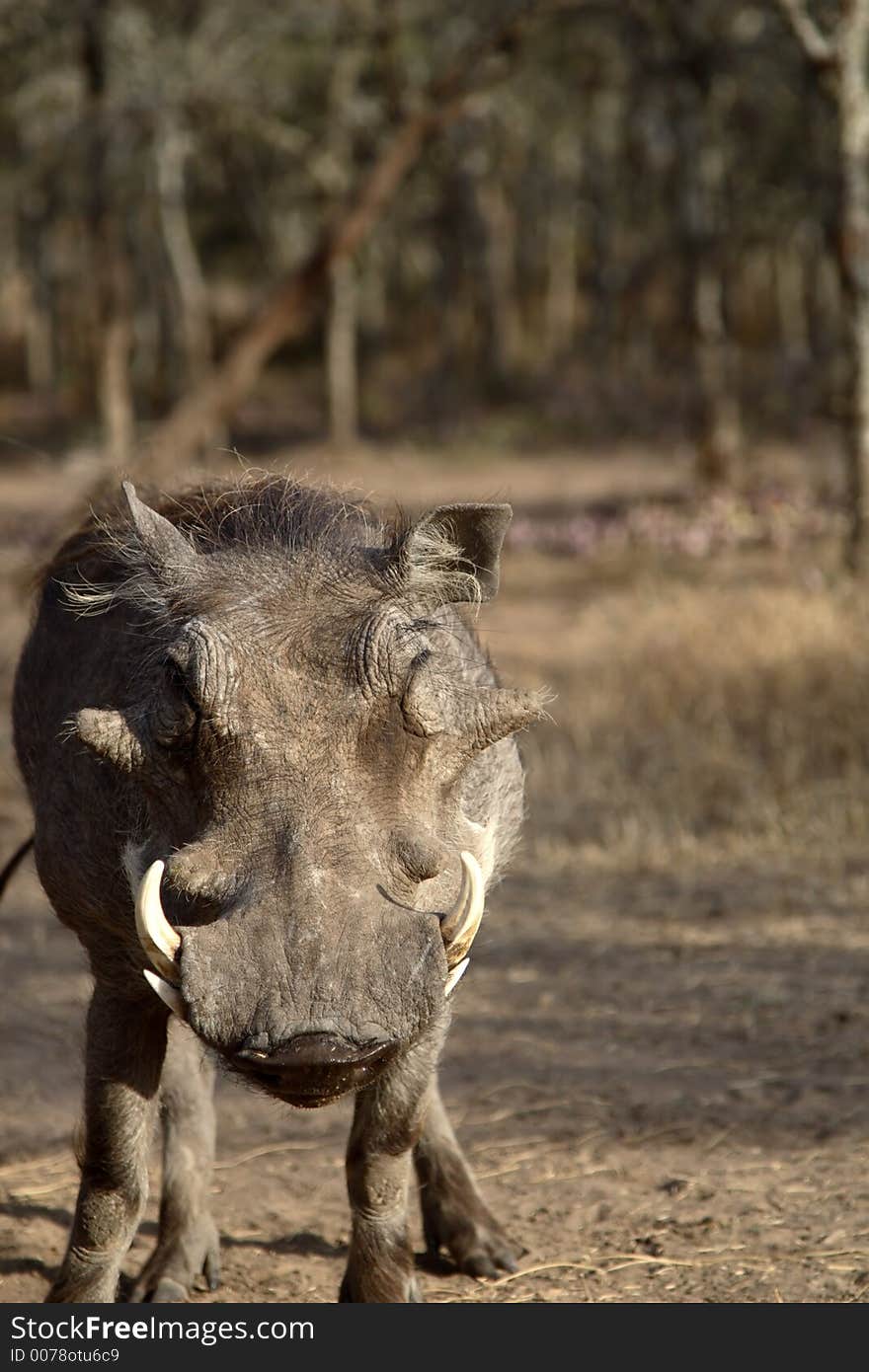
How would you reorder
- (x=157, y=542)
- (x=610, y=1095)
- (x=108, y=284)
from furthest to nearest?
(x=108, y=284) → (x=610, y=1095) → (x=157, y=542)

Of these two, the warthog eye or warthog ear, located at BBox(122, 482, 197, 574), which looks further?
warthog ear, located at BBox(122, 482, 197, 574)

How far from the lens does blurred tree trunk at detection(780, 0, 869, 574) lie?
28.8ft

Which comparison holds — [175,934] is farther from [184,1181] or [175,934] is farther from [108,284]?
[108,284]

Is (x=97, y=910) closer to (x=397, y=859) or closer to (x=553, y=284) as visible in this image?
(x=397, y=859)

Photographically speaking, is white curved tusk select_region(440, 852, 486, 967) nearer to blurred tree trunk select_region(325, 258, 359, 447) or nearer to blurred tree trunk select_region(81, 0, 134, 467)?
blurred tree trunk select_region(81, 0, 134, 467)

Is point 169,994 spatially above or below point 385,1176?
above

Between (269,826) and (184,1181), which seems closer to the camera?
(269,826)

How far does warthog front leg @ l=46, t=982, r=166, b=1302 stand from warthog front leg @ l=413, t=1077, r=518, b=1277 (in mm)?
619

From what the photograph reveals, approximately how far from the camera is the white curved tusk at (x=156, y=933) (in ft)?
8.03

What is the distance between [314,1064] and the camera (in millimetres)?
2297

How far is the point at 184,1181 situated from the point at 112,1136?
1.78 ft

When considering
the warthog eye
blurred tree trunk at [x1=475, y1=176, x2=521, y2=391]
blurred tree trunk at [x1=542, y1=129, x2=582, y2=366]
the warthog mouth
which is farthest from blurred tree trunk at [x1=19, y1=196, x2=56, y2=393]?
the warthog mouth

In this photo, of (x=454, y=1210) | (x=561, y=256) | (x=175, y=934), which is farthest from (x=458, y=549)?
(x=561, y=256)

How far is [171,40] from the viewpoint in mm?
21531
